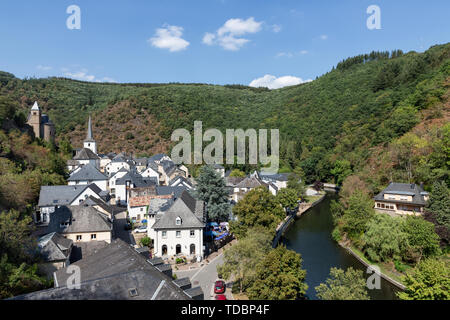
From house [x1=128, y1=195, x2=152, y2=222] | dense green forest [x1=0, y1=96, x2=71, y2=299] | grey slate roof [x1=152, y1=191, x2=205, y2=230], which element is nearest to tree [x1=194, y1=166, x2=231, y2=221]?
grey slate roof [x1=152, y1=191, x2=205, y2=230]

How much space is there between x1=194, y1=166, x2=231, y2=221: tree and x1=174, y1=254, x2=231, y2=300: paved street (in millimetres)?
8511

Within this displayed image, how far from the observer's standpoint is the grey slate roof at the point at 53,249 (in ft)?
65.1

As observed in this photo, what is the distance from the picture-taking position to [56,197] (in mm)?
35844

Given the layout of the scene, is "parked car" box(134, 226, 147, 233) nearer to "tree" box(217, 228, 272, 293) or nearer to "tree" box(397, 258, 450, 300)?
"tree" box(217, 228, 272, 293)

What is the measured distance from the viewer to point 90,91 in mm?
135125

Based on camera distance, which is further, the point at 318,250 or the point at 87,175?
the point at 87,175

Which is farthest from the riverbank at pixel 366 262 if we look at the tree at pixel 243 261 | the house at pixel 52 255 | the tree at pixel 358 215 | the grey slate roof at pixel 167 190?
the house at pixel 52 255

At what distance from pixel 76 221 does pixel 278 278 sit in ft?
62.2

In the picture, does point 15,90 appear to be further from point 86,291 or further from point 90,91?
point 86,291

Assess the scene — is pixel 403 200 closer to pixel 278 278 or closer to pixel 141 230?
pixel 278 278

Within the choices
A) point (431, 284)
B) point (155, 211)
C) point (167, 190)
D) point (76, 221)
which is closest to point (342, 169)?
point (167, 190)

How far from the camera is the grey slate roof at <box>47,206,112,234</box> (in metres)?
25.4

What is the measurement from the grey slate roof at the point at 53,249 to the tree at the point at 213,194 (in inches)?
618
